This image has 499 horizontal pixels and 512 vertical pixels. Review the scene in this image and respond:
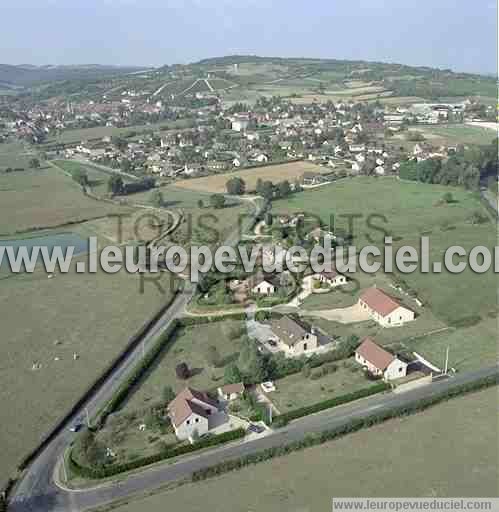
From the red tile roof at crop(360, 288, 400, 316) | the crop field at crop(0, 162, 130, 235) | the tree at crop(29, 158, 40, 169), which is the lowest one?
the red tile roof at crop(360, 288, 400, 316)

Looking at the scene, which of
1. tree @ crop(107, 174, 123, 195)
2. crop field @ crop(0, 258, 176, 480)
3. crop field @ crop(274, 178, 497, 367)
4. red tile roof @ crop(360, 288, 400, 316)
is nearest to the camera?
crop field @ crop(0, 258, 176, 480)

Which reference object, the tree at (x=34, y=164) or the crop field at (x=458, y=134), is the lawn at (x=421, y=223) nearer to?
the crop field at (x=458, y=134)

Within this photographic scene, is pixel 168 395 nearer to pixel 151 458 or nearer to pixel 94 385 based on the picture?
pixel 151 458

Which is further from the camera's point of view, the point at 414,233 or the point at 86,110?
the point at 86,110

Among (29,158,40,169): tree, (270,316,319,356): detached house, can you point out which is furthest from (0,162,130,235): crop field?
(270,316,319,356): detached house

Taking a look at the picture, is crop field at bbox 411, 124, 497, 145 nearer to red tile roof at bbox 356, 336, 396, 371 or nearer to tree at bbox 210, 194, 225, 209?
tree at bbox 210, 194, 225, 209

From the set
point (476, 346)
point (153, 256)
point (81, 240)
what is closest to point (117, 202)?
point (81, 240)

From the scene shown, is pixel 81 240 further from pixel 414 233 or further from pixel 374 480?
pixel 374 480
